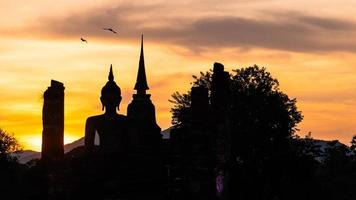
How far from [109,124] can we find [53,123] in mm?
5945

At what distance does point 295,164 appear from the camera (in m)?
63.6

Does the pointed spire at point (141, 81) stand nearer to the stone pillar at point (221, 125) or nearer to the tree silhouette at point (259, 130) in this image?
the tree silhouette at point (259, 130)

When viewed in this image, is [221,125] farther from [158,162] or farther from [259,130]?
[259,130]

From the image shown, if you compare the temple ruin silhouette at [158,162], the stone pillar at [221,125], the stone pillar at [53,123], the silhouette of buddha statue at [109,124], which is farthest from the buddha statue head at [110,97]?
the stone pillar at [221,125]

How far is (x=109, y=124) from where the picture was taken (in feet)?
141

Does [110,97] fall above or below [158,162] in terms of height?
above

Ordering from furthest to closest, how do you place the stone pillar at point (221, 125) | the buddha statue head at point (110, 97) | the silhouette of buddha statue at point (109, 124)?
the buddha statue head at point (110, 97) < the silhouette of buddha statue at point (109, 124) < the stone pillar at point (221, 125)

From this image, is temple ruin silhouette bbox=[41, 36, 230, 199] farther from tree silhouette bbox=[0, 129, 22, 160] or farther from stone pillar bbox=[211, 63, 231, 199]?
tree silhouette bbox=[0, 129, 22, 160]

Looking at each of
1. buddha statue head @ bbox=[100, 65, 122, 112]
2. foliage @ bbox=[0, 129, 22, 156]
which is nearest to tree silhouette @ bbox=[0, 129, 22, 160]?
foliage @ bbox=[0, 129, 22, 156]

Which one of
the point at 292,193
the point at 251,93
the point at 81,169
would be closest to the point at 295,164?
the point at 292,193

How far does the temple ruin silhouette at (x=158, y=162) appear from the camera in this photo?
32.8 m

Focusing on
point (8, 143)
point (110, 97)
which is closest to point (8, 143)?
point (8, 143)

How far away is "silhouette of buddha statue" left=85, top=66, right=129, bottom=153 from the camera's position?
42406 mm

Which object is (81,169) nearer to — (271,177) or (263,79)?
(271,177)
